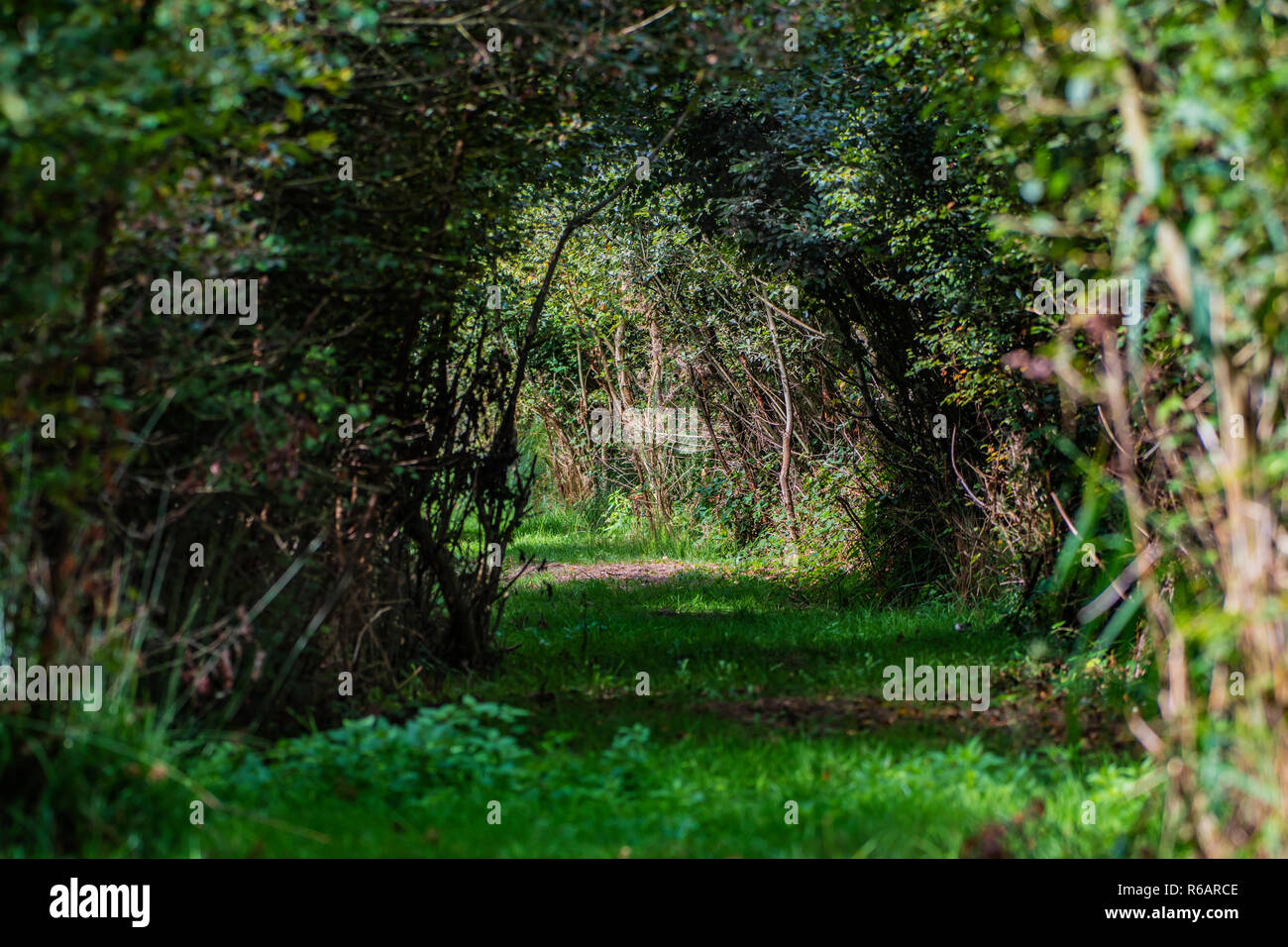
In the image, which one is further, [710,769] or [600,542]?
[600,542]

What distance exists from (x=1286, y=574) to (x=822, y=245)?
7060mm

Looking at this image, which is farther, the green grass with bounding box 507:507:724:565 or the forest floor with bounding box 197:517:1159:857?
the green grass with bounding box 507:507:724:565

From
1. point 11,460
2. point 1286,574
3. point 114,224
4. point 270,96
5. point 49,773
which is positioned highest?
point 270,96

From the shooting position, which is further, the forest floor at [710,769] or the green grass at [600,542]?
the green grass at [600,542]

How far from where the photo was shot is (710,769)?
4824mm

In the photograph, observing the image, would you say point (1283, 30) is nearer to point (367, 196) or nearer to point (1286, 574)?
point (1286, 574)

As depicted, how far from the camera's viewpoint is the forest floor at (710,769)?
3.74 metres

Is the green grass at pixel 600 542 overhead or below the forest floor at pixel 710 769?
overhead

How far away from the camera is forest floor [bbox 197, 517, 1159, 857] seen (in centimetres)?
374

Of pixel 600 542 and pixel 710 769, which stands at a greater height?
pixel 600 542

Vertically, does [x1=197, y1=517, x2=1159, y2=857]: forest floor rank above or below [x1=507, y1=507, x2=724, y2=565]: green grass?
below

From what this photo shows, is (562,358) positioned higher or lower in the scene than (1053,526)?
higher
